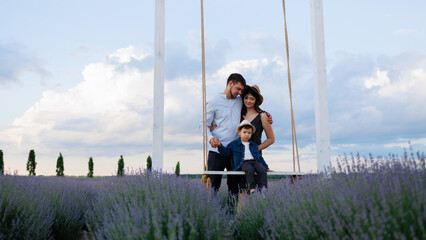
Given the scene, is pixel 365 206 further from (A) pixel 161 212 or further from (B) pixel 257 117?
(B) pixel 257 117

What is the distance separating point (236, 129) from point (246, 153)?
0.33 meters

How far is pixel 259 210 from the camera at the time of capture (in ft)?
9.45

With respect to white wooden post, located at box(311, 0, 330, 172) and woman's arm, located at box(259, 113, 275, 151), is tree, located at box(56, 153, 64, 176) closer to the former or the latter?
woman's arm, located at box(259, 113, 275, 151)

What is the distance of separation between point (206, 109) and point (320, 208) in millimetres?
2259

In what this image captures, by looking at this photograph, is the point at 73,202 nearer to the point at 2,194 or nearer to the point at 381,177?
the point at 2,194

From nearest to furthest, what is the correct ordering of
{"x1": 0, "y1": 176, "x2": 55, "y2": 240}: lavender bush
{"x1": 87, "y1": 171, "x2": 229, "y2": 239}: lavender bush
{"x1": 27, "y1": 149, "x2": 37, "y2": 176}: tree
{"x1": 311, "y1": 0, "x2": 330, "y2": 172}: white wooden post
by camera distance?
{"x1": 87, "y1": 171, "x2": 229, "y2": 239}: lavender bush < {"x1": 0, "y1": 176, "x2": 55, "y2": 240}: lavender bush < {"x1": 311, "y1": 0, "x2": 330, "y2": 172}: white wooden post < {"x1": 27, "y1": 149, "x2": 37, "y2": 176}: tree

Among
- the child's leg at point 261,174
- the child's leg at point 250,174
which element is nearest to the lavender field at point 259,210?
the child's leg at point 250,174

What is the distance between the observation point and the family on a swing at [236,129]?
378cm

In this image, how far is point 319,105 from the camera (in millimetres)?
4137

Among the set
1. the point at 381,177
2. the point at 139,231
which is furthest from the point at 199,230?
the point at 381,177

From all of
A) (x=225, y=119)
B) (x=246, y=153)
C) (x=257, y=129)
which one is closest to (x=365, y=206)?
(x=246, y=153)

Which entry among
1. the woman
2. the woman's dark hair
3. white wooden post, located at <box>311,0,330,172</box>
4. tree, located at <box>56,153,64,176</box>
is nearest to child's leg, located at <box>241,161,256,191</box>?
the woman

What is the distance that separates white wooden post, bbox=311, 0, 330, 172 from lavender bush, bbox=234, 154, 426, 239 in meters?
1.51

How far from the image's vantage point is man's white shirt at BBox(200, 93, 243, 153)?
400 centimetres
